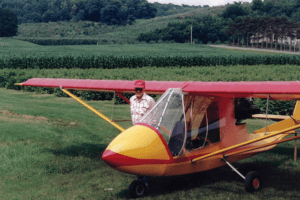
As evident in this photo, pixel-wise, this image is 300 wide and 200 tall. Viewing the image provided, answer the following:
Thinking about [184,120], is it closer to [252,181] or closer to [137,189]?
[137,189]

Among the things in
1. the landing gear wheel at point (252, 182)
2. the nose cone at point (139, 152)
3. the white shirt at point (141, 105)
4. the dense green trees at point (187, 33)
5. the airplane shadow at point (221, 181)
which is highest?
the dense green trees at point (187, 33)

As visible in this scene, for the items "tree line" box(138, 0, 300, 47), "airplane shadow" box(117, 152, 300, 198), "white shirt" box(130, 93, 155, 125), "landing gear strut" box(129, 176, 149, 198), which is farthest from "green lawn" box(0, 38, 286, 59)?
"landing gear strut" box(129, 176, 149, 198)

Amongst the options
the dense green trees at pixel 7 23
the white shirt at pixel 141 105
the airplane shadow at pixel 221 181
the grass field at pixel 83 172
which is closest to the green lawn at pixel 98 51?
the grass field at pixel 83 172

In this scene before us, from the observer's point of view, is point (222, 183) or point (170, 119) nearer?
point (170, 119)

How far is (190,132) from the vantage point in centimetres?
812

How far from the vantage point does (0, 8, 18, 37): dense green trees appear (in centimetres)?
14438

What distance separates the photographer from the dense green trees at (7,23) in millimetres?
144375

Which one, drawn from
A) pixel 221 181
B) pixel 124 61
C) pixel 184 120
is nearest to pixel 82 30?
pixel 124 61

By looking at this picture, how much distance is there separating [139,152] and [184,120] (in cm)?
137

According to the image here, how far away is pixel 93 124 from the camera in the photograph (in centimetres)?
1584

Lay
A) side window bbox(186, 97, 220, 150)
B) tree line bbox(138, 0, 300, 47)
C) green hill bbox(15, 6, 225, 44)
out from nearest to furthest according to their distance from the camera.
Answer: side window bbox(186, 97, 220, 150) → tree line bbox(138, 0, 300, 47) → green hill bbox(15, 6, 225, 44)

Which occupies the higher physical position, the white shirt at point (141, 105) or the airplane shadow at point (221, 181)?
the white shirt at point (141, 105)

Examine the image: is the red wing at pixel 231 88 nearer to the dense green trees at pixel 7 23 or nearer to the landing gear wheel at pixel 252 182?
the landing gear wheel at pixel 252 182

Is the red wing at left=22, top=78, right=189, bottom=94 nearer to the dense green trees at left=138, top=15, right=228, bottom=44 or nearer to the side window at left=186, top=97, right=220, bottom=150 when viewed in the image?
the side window at left=186, top=97, right=220, bottom=150
